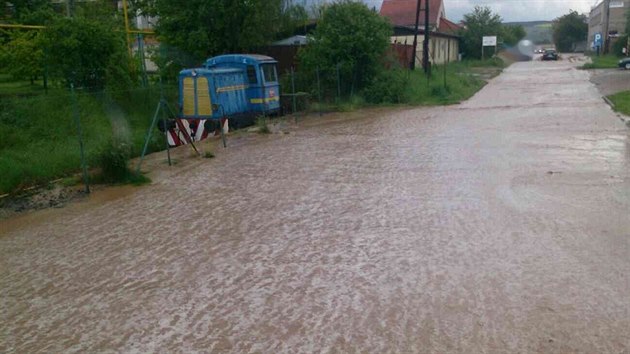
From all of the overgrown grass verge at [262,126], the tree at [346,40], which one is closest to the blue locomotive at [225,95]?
the overgrown grass verge at [262,126]

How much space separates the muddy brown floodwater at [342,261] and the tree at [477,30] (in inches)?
2247

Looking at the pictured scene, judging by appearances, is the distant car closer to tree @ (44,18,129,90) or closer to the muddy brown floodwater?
the muddy brown floodwater

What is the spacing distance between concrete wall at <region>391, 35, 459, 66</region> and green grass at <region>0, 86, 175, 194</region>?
28.9 meters

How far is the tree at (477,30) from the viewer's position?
220 feet

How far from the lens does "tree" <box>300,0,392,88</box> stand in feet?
81.4

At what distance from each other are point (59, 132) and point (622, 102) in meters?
19.0

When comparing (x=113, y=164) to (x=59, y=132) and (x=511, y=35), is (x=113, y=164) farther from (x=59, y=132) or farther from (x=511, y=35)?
(x=511, y=35)

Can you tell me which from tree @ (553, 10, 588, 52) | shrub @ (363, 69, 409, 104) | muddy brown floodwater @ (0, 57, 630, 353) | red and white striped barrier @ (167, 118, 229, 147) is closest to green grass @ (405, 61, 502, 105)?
shrub @ (363, 69, 409, 104)

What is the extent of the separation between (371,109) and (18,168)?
15457 mm

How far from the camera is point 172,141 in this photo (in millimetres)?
15758

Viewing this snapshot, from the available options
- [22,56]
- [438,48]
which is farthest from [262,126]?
[438,48]

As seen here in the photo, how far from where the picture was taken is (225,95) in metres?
18.4

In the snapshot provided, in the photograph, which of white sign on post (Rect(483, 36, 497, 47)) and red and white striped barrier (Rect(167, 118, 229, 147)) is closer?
red and white striped barrier (Rect(167, 118, 229, 147))

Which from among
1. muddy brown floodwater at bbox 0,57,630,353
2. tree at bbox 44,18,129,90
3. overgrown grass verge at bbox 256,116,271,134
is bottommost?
muddy brown floodwater at bbox 0,57,630,353
